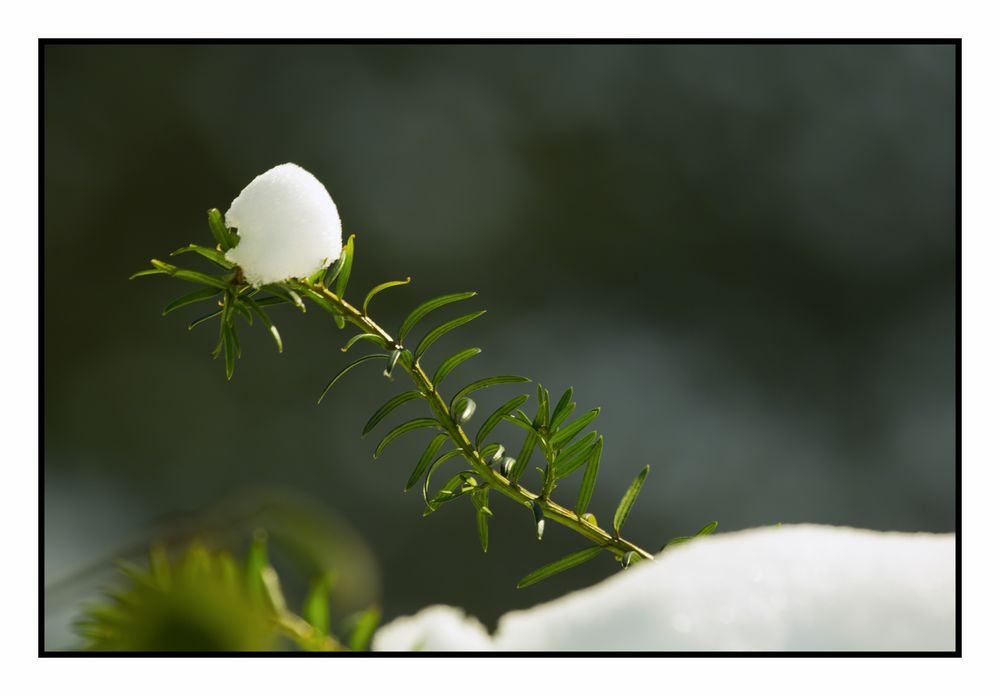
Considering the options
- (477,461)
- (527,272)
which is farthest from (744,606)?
(527,272)

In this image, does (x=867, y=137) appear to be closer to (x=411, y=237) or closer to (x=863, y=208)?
(x=863, y=208)

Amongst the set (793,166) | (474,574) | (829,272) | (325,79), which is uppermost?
(325,79)

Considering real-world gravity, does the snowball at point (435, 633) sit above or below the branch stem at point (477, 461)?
below

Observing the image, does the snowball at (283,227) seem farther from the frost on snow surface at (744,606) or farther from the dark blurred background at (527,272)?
the dark blurred background at (527,272)

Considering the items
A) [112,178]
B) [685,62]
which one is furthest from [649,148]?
[112,178]

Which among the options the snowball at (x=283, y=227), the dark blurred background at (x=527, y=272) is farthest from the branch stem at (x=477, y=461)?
the dark blurred background at (x=527, y=272)

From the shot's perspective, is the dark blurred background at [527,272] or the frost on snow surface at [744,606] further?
the dark blurred background at [527,272]

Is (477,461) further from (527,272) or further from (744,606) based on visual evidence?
(527,272)
